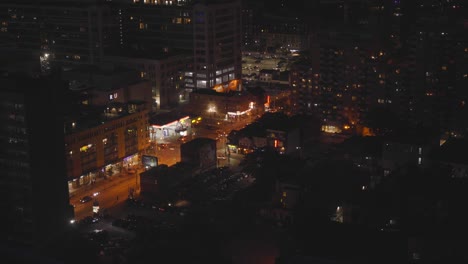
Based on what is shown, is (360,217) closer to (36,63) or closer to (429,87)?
(429,87)

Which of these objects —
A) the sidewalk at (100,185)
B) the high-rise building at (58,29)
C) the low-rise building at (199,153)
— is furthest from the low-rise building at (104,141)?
the high-rise building at (58,29)

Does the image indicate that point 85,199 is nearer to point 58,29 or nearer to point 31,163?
point 31,163

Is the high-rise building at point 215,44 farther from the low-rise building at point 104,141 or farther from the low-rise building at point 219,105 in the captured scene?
the low-rise building at point 104,141

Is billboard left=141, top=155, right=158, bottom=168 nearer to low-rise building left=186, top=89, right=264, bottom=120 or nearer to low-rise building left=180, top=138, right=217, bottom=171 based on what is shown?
low-rise building left=180, top=138, right=217, bottom=171

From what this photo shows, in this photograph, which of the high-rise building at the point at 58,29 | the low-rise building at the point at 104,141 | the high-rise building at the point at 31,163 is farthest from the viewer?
the high-rise building at the point at 58,29

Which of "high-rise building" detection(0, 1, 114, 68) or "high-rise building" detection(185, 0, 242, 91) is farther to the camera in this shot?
"high-rise building" detection(0, 1, 114, 68)

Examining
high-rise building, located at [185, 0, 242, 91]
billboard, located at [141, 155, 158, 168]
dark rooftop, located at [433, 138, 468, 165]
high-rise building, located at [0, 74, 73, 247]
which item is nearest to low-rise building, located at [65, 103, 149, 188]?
billboard, located at [141, 155, 158, 168]

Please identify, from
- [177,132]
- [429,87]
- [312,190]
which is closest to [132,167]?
[177,132]

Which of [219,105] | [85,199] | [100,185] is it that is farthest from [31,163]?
[219,105]

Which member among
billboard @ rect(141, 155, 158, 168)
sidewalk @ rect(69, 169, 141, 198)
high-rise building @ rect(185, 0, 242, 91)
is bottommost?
sidewalk @ rect(69, 169, 141, 198)
